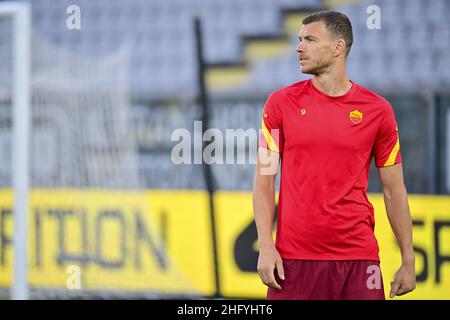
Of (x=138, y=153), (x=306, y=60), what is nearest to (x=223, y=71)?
(x=138, y=153)

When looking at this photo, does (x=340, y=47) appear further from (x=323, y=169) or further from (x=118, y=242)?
(x=118, y=242)

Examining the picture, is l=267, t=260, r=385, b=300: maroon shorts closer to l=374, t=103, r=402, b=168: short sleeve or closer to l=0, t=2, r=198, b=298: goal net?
l=374, t=103, r=402, b=168: short sleeve

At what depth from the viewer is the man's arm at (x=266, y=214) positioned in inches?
79.5

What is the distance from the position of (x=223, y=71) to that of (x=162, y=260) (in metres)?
1.17

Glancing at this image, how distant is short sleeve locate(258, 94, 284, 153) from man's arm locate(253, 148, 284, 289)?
18mm

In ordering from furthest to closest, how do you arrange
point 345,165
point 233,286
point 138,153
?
point 138,153 < point 233,286 < point 345,165

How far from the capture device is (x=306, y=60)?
2.13 metres

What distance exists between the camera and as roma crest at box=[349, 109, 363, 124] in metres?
2.09

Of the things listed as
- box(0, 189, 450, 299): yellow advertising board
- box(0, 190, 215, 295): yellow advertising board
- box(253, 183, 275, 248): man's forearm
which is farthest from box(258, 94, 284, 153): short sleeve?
box(0, 190, 215, 295): yellow advertising board

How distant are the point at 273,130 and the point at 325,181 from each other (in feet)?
0.63

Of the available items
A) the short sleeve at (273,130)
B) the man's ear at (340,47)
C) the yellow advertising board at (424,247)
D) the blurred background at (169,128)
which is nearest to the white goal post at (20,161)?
the blurred background at (169,128)

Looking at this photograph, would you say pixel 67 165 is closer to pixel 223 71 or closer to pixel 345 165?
pixel 223 71
